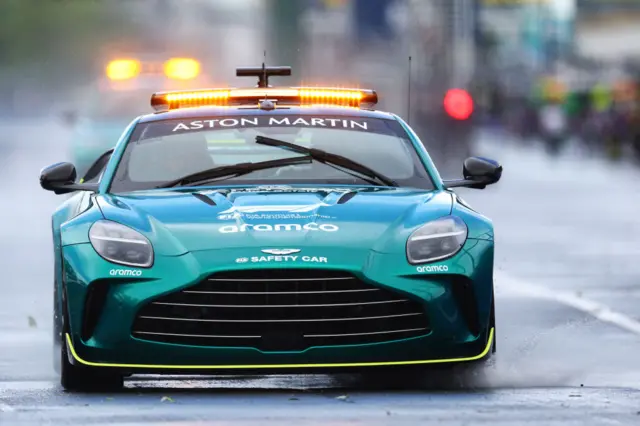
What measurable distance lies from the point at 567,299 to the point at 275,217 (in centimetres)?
536

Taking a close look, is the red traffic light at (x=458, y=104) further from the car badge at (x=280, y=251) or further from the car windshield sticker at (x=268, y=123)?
the car badge at (x=280, y=251)

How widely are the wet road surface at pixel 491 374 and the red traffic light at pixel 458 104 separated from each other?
1138 cm

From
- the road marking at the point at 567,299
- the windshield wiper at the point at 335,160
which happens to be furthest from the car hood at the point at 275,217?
the road marking at the point at 567,299

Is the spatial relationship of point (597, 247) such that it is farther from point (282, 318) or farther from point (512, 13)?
point (512, 13)

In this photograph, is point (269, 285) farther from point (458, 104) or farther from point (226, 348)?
point (458, 104)

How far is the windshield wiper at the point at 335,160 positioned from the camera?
1005cm

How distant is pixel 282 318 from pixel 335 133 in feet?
6.56

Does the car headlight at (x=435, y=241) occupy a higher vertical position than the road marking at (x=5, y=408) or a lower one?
higher

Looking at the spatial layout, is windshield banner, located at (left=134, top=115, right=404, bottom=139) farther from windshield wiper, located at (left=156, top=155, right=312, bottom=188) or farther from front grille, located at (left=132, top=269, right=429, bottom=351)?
front grille, located at (left=132, top=269, right=429, bottom=351)

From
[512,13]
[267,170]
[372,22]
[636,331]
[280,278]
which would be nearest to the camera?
[280,278]

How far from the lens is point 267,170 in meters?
10.1

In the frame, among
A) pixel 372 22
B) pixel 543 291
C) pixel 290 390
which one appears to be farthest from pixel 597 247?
pixel 372 22

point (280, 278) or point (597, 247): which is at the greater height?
point (280, 278)

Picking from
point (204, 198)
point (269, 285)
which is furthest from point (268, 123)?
point (269, 285)
